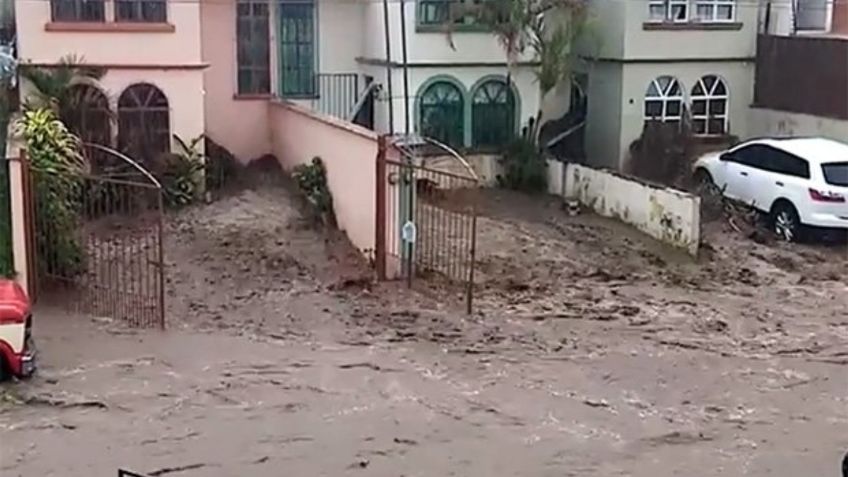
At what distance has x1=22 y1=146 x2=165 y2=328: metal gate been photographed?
15.3 m

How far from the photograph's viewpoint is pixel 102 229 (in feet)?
59.7

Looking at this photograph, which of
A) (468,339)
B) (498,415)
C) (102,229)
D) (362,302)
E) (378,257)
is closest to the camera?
(498,415)

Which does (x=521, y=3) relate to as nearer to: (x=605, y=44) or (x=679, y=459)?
(x=605, y=44)

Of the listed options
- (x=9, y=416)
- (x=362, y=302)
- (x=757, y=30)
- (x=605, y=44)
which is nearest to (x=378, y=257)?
(x=362, y=302)

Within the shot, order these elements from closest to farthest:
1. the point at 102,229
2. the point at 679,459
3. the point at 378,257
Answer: the point at 679,459
the point at 378,257
the point at 102,229

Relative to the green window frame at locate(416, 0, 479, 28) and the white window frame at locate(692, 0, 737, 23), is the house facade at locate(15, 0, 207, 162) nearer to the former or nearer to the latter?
the green window frame at locate(416, 0, 479, 28)

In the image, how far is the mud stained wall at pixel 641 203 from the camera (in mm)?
19125

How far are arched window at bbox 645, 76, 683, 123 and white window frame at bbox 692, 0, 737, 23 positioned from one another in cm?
126

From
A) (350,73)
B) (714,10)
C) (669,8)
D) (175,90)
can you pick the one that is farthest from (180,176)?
(714,10)

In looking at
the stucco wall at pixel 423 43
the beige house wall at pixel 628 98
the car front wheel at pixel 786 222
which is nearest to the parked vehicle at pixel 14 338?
the stucco wall at pixel 423 43

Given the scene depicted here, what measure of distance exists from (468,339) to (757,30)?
1284 centimetres

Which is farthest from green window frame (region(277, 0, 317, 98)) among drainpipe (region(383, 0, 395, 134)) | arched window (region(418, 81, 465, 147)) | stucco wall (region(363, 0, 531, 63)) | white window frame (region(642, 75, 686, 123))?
white window frame (region(642, 75, 686, 123))

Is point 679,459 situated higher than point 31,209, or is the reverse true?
point 31,209

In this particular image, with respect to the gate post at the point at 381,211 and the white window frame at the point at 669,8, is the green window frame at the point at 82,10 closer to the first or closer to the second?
the gate post at the point at 381,211
